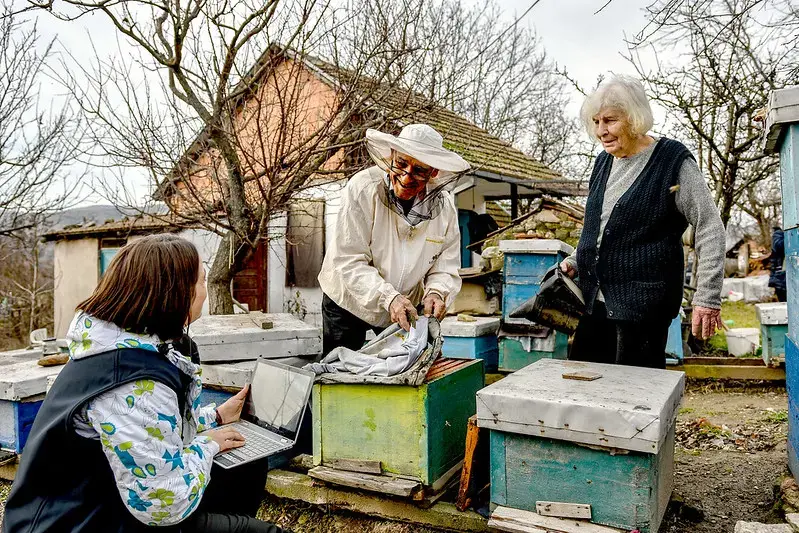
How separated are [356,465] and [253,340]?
1001mm

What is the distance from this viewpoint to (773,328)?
4.99 metres

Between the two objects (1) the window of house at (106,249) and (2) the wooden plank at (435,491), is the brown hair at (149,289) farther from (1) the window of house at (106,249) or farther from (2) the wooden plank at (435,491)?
(1) the window of house at (106,249)

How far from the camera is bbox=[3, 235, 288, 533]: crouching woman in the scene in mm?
1387

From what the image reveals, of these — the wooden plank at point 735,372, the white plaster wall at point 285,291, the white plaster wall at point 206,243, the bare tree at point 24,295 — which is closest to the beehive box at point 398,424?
the wooden plank at point 735,372

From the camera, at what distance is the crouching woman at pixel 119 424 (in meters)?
1.39

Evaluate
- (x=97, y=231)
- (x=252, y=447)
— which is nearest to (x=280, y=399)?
(x=252, y=447)

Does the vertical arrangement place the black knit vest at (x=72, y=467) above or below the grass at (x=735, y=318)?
above

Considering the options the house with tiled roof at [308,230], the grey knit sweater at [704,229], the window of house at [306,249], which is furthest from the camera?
the window of house at [306,249]

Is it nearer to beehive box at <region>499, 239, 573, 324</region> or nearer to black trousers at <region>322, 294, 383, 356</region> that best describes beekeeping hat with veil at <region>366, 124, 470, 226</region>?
black trousers at <region>322, 294, 383, 356</region>

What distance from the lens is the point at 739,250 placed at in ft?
68.1

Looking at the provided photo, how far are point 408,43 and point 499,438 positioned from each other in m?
5.31

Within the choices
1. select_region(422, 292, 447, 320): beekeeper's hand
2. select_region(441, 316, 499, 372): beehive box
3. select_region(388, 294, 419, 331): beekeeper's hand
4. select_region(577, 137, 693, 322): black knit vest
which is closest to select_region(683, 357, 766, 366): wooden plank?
select_region(441, 316, 499, 372): beehive box

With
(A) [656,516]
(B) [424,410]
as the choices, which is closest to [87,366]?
(B) [424,410]

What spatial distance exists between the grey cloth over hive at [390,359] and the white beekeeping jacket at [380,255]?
158 millimetres
